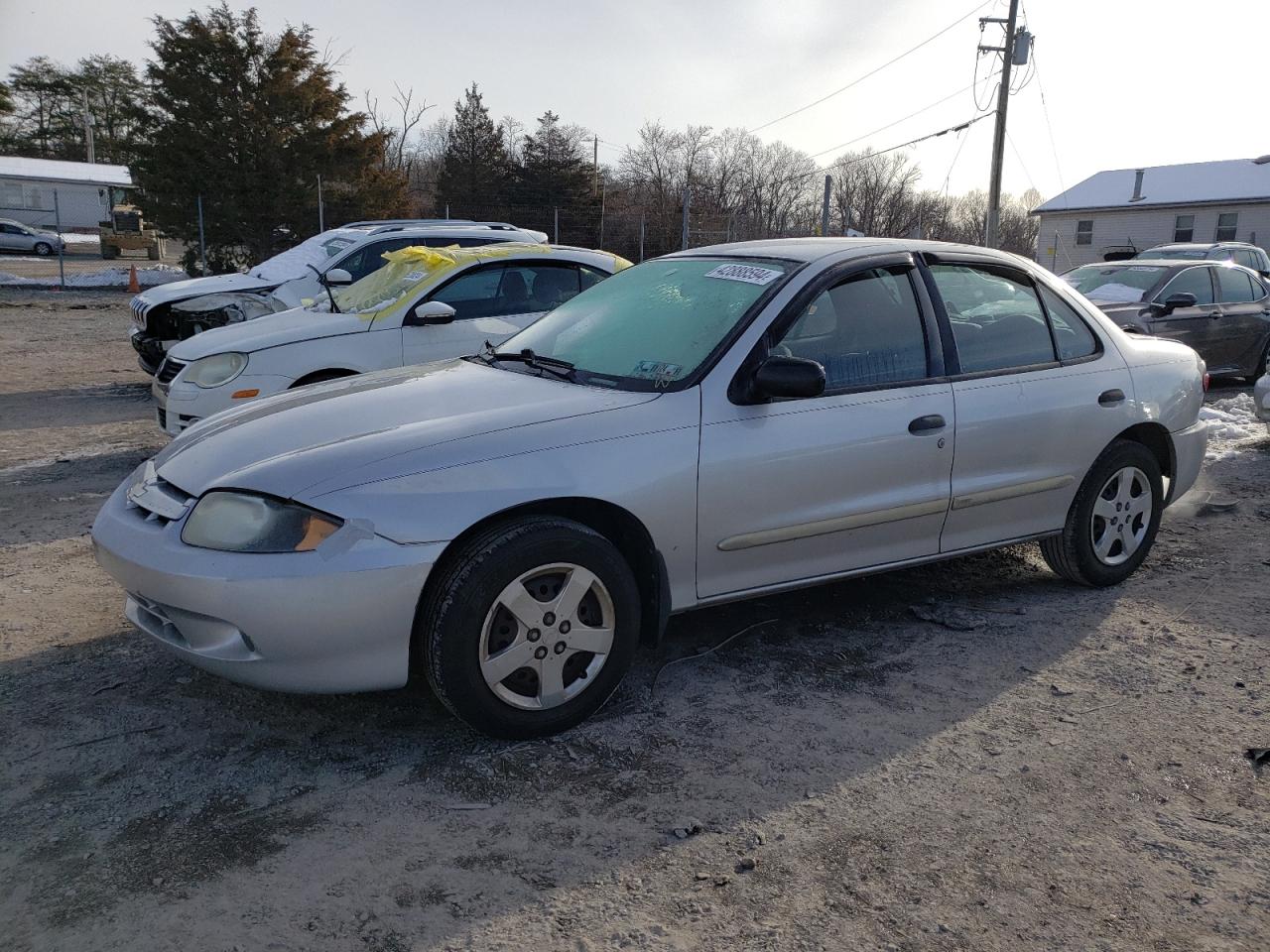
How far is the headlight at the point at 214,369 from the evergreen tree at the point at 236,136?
19826mm

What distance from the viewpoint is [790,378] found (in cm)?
360

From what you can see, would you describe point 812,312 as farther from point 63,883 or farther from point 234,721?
point 63,883

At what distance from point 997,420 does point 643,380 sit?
1620 millimetres

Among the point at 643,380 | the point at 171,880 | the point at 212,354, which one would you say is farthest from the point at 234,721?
the point at 212,354

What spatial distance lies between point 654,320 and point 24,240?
44.6 m

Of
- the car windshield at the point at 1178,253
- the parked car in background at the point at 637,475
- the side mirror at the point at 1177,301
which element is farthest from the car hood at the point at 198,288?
the car windshield at the point at 1178,253

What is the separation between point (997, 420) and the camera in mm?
4309

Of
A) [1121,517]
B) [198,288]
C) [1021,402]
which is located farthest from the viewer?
[198,288]

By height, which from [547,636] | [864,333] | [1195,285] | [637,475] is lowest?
[547,636]

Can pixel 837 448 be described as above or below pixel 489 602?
above

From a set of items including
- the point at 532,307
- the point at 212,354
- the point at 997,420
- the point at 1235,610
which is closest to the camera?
the point at 997,420

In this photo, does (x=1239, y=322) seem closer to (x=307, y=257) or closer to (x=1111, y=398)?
(x=1111, y=398)

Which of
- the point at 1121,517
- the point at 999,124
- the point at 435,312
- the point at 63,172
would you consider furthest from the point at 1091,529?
the point at 63,172

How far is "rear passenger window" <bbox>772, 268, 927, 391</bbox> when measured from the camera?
399 centimetres
